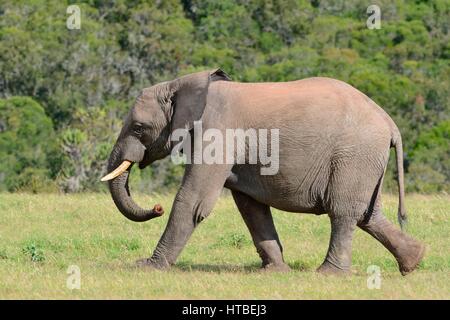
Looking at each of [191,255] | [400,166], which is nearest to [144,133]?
[191,255]

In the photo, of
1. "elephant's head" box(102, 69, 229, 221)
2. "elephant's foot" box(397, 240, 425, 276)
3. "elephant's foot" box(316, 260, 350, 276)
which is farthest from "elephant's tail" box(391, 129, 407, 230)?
"elephant's head" box(102, 69, 229, 221)

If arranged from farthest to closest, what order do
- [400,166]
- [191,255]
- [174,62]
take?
[174,62]
[191,255]
[400,166]

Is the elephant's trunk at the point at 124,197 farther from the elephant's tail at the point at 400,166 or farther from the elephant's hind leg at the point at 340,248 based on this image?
the elephant's tail at the point at 400,166

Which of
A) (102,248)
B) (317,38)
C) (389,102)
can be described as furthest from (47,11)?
(102,248)

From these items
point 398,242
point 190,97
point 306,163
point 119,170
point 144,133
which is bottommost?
point 398,242

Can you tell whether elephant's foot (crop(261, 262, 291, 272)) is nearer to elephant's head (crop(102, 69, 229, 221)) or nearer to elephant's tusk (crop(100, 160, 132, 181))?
elephant's head (crop(102, 69, 229, 221))

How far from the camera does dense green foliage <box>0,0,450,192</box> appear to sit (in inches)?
1318

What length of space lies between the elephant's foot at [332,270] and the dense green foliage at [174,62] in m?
Answer: 12.3

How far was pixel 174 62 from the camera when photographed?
44.2 metres

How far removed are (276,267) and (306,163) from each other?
104 centimetres

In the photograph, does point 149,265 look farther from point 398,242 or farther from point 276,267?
point 398,242

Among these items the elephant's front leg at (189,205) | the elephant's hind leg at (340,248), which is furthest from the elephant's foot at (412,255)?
the elephant's front leg at (189,205)

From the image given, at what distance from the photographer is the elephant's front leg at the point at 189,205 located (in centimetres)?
998

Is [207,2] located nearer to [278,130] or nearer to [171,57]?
[171,57]
